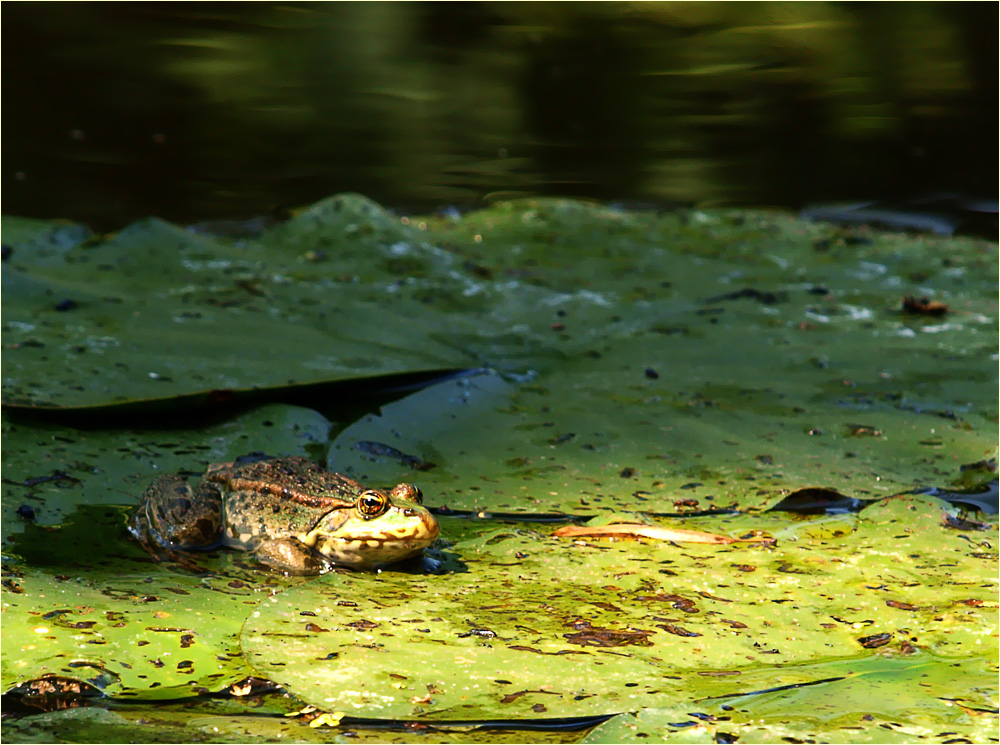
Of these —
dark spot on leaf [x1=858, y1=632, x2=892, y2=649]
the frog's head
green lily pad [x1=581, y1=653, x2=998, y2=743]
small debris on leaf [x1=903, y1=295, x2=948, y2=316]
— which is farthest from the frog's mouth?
small debris on leaf [x1=903, y1=295, x2=948, y2=316]

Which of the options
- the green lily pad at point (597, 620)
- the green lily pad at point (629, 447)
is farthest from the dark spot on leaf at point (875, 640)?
the green lily pad at point (629, 447)

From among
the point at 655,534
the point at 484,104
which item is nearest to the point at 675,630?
the point at 655,534

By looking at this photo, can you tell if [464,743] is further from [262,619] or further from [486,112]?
[486,112]

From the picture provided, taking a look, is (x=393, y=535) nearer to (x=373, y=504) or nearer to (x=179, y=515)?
(x=373, y=504)

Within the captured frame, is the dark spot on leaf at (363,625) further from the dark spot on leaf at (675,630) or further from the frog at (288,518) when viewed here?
the dark spot on leaf at (675,630)

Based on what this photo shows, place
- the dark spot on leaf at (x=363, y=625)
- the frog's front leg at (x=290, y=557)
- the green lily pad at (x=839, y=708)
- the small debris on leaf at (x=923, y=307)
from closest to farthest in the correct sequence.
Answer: the green lily pad at (x=839, y=708), the dark spot on leaf at (x=363, y=625), the frog's front leg at (x=290, y=557), the small debris on leaf at (x=923, y=307)

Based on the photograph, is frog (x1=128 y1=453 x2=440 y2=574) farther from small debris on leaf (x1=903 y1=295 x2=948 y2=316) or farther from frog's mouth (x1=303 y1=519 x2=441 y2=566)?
small debris on leaf (x1=903 y1=295 x2=948 y2=316)

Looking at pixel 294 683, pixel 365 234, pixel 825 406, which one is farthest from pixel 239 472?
pixel 365 234
